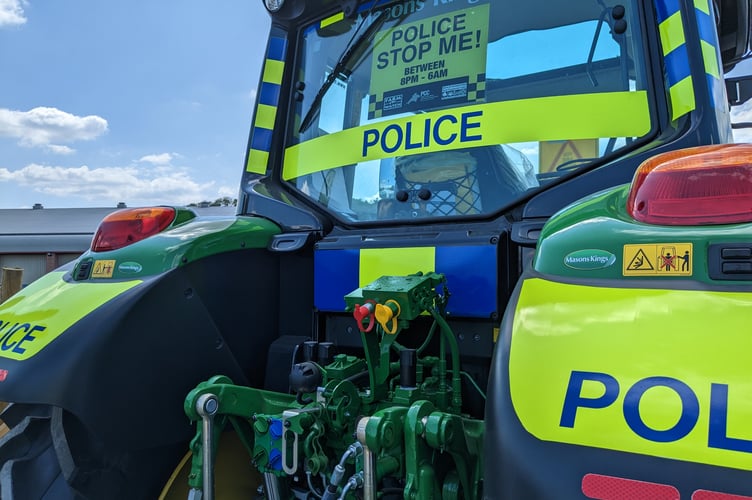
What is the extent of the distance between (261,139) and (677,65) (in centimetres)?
168

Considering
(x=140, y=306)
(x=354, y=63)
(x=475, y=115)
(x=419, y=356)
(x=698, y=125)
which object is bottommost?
(x=419, y=356)

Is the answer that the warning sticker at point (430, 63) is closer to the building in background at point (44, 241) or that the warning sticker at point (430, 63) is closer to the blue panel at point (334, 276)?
the blue panel at point (334, 276)

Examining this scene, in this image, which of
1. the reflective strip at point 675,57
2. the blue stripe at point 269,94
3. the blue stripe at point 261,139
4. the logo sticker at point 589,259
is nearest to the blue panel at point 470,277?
the logo sticker at point 589,259

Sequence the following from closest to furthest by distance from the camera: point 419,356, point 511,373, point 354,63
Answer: point 511,373
point 419,356
point 354,63

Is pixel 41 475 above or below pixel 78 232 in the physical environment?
below

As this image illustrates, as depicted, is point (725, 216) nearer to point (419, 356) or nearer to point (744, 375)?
point (744, 375)

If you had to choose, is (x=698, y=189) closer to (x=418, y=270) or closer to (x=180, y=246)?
(x=418, y=270)

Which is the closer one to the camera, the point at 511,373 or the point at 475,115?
the point at 511,373

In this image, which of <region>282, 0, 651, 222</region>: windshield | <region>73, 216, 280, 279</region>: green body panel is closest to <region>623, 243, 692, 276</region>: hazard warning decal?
<region>282, 0, 651, 222</region>: windshield

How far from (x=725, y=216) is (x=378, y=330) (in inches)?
38.8

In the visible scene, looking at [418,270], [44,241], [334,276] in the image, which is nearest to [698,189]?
[418,270]

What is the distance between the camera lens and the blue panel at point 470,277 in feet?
5.79

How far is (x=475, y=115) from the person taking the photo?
2047mm

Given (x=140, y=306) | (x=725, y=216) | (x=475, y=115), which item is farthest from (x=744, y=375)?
(x=140, y=306)
